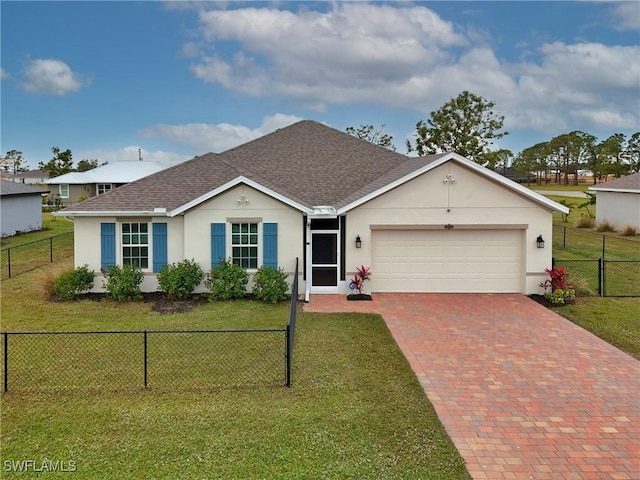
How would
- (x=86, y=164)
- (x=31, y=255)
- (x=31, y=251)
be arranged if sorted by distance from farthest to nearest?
(x=86, y=164)
(x=31, y=251)
(x=31, y=255)

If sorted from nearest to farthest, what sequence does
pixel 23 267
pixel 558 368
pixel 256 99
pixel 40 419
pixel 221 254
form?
pixel 40 419
pixel 558 368
pixel 221 254
pixel 23 267
pixel 256 99

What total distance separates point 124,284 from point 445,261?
1016cm

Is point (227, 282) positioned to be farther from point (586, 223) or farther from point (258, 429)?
point (586, 223)

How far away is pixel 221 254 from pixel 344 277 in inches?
158

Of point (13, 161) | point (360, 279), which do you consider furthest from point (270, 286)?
point (13, 161)

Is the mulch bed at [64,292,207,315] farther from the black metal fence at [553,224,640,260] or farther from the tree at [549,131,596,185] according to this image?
the tree at [549,131,596,185]

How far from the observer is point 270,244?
16.1 metres

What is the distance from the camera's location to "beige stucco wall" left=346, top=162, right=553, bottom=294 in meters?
16.2

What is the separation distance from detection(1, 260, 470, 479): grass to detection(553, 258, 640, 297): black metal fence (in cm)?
911

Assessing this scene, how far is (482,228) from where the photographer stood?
16.5 metres

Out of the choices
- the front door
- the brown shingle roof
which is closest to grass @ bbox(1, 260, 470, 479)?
the front door

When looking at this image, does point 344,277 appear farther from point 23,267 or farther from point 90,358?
point 23,267

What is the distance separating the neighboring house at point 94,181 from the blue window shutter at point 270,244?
3978 cm

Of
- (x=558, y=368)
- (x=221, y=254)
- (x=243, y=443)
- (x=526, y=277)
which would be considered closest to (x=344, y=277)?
(x=221, y=254)
